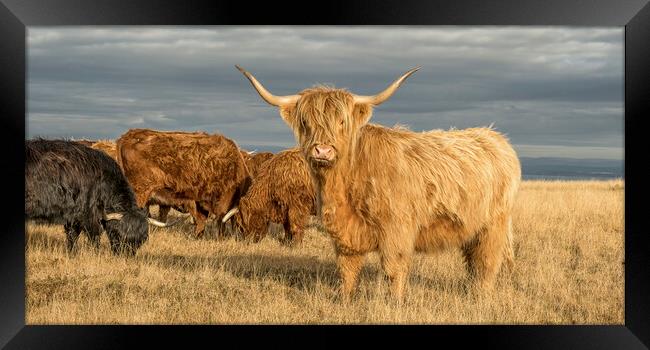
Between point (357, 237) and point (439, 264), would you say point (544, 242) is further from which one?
point (357, 237)

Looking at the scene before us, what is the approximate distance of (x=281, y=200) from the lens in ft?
35.3

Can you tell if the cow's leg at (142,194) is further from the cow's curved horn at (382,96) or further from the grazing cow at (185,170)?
the cow's curved horn at (382,96)

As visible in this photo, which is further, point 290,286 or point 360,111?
point 290,286

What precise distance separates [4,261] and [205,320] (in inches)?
71.5

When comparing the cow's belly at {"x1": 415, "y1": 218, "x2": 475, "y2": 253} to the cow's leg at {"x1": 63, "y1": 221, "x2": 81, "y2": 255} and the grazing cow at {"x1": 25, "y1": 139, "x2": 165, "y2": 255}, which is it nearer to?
the grazing cow at {"x1": 25, "y1": 139, "x2": 165, "y2": 255}

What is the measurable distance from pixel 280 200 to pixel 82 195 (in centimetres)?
315

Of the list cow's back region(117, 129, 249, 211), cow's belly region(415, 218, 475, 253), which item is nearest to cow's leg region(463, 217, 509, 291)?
cow's belly region(415, 218, 475, 253)

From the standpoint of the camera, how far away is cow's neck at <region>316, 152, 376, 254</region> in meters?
5.74

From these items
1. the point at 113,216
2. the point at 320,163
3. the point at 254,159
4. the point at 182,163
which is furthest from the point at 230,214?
the point at 320,163

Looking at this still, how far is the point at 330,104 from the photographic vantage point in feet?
17.6

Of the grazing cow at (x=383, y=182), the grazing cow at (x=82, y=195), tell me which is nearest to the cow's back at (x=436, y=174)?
the grazing cow at (x=383, y=182)

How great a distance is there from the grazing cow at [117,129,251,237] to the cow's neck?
20.2 feet

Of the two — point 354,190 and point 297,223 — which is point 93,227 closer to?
point 297,223

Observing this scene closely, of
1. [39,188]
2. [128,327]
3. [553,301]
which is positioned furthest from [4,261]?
[553,301]
